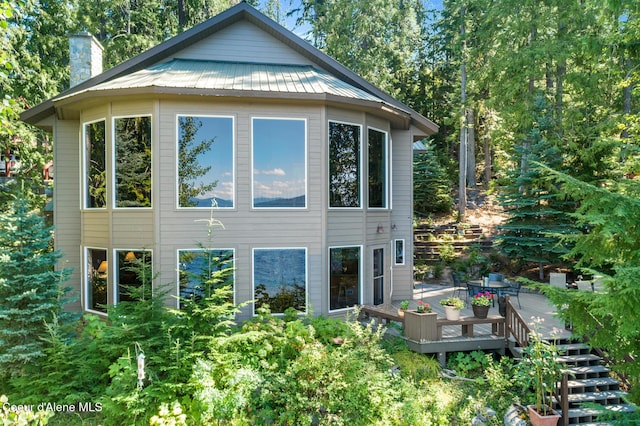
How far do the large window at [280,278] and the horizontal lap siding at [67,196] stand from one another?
514 centimetres

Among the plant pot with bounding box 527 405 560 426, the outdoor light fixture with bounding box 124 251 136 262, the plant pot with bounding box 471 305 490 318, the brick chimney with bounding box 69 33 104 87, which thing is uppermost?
the brick chimney with bounding box 69 33 104 87

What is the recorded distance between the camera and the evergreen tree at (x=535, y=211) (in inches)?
551

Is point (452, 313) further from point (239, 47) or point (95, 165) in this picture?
point (95, 165)

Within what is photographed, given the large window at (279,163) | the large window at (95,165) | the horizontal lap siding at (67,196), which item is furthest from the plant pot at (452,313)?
the horizontal lap siding at (67,196)

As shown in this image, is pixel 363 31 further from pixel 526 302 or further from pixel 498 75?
pixel 526 302

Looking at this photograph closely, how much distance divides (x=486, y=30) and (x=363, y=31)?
270 inches

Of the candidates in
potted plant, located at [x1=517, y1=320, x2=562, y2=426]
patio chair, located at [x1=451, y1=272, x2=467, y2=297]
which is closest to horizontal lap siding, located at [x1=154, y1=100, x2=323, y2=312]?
potted plant, located at [x1=517, y1=320, x2=562, y2=426]

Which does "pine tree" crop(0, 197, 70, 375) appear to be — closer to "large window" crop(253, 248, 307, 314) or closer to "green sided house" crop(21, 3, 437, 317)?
"green sided house" crop(21, 3, 437, 317)

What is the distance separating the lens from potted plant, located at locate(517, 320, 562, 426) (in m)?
5.91

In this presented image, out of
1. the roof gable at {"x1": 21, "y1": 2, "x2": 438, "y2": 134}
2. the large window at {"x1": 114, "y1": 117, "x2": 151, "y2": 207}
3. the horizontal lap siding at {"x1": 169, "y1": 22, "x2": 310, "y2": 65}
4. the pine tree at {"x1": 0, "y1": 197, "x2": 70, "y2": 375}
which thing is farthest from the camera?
the horizontal lap siding at {"x1": 169, "y1": 22, "x2": 310, "y2": 65}

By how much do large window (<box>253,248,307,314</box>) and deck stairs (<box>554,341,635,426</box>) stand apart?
16.9 feet

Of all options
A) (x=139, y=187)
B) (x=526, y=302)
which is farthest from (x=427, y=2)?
(x=139, y=187)

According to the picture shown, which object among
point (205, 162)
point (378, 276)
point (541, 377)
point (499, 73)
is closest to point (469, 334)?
point (541, 377)

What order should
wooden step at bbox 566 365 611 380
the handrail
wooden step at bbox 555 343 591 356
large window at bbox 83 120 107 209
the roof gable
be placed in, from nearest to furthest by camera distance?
wooden step at bbox 566 365 611 380 → wooden step at bbox 555 343 591 356 → the handrail → large window at bbox 83 120 107 209 → the roof gable
